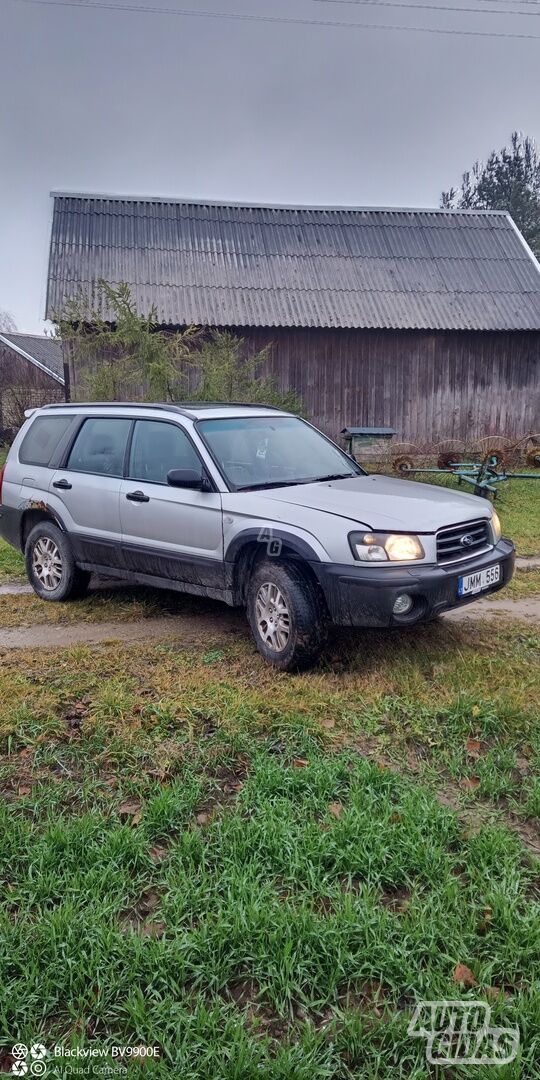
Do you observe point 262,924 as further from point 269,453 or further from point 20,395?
point 20,395

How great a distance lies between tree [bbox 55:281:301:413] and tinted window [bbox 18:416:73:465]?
4.42m

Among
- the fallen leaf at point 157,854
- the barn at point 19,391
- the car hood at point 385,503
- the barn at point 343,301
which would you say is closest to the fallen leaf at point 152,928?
the fallen leaf at point 157,854

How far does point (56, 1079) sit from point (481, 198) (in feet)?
152

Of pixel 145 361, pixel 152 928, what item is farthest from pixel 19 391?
pixel 152 928

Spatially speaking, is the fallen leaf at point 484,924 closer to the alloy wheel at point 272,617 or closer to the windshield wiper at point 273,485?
the alloy wheel at point 272,617

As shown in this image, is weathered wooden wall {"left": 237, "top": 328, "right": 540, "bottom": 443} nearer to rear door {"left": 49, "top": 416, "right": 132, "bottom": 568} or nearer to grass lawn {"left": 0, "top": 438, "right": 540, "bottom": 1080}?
rear door {"left": 49, "top": 416, "right": 132, "bottom": 568}

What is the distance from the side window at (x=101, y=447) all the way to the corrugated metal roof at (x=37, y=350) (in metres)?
24.8

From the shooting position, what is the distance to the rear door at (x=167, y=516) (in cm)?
514

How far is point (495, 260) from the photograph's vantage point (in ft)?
57.9

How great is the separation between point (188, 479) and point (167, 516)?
50 centimetres

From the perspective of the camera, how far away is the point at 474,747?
376 cm

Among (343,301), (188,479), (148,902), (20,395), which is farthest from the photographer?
(20,395)

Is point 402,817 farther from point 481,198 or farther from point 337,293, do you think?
point 481,198

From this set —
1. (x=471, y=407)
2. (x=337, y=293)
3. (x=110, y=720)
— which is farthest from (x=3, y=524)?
(x=471, y=407)
